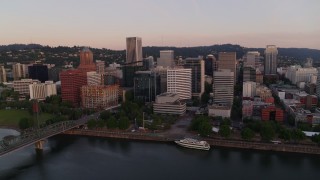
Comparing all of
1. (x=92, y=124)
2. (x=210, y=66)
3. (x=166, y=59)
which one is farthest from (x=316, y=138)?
(x=166, y=59)

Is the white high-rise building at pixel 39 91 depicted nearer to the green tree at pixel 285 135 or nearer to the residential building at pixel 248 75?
the residential building at pixel 248 75

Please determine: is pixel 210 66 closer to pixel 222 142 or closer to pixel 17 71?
pixel 17 71

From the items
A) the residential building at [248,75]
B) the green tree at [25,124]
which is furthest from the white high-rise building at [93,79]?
the residential building at [248,75]

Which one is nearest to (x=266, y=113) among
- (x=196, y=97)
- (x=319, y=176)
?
(x=319, y=176)

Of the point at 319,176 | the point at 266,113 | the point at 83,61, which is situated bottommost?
the point at 319,176

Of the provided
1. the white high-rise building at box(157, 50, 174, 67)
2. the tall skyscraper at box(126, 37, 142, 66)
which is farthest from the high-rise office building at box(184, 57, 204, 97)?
the tall skyscraper at box(126, 37, 142, 66)

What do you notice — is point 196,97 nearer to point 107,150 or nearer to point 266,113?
point 266,113

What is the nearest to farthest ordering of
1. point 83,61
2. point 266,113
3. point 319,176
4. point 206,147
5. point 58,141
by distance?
point 319,176 < point 206,147 < point 58,141 < point 266,113 < point 83,61

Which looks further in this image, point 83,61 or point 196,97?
point 83,61
